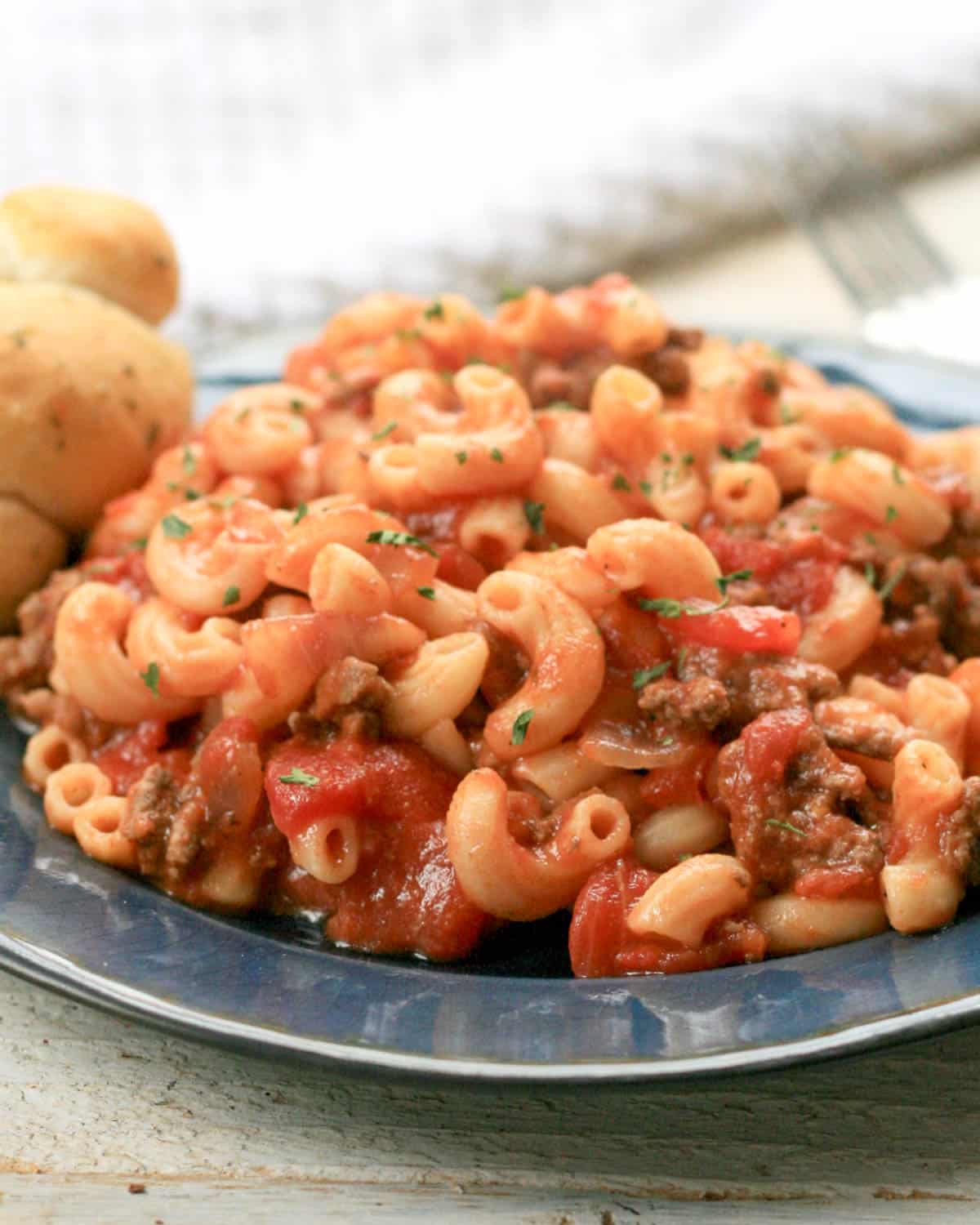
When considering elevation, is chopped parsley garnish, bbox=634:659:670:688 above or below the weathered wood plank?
above

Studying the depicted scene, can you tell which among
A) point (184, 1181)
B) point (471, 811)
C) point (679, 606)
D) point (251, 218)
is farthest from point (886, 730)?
point (251, 218)

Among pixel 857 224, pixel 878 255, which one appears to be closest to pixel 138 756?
pixel 878 255

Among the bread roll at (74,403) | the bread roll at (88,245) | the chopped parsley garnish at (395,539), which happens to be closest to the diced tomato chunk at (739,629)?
the chopped parsley garnish at (395,539)

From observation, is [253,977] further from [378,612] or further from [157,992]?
[378,612]

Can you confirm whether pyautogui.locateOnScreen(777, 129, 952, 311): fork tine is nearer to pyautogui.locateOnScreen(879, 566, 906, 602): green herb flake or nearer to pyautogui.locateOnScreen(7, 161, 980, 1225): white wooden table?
pyautogui.locateOnScreen(879, 566, 906, 602): green herb flake

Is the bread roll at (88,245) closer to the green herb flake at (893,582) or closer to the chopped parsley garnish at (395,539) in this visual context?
the chopped parsley garnish at (395,539)

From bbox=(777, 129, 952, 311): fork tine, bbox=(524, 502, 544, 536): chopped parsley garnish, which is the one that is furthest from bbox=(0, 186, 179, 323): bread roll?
bbox=(777, 129, 952, 311): fork tine
